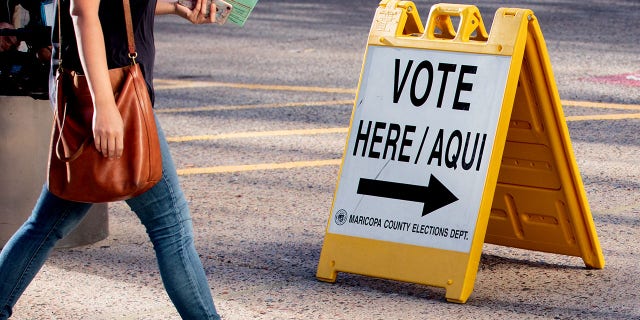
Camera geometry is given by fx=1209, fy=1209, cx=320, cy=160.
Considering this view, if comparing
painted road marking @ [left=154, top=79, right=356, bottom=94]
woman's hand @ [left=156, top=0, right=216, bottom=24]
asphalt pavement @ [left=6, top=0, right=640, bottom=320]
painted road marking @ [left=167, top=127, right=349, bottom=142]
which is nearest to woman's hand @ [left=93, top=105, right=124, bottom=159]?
woman's hand @ [left=156, top=0, right=216, bottom=24]

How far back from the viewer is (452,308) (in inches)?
194

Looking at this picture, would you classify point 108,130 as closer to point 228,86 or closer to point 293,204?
point 293,204

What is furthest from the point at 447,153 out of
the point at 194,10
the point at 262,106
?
the point at 262,106

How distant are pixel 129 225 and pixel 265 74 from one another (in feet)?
18.1

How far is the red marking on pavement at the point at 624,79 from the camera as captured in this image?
1092 centimetres

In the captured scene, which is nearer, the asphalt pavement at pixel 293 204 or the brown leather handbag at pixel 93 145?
the brown leather handbag at pixel 93 145

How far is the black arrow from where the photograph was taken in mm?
5090

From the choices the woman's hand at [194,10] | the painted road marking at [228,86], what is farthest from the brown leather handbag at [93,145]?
the painted road marking at [228,86]

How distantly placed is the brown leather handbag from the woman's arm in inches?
2.4

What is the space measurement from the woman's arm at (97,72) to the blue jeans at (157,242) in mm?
307

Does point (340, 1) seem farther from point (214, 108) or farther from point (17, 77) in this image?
point (17, 77)

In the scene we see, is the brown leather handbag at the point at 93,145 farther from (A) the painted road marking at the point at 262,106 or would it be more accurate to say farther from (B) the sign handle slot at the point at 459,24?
(A) the painted road marking at the point at 262,106

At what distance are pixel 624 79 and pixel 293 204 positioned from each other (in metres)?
5.39

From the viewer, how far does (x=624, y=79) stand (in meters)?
11.2
